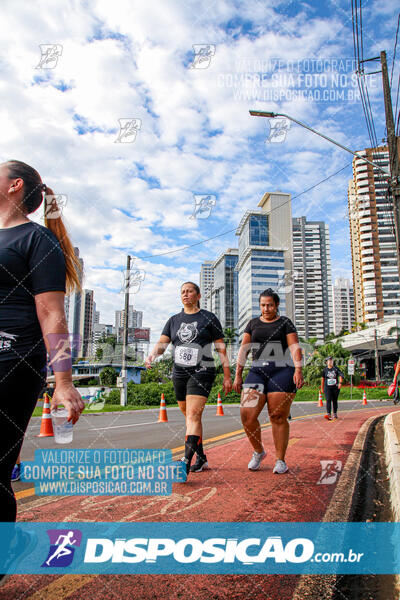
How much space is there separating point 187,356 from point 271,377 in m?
0.87

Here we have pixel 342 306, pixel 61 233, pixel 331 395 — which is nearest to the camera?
pixel 61 233

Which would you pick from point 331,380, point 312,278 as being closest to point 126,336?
point 331,380

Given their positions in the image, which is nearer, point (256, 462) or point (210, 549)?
point (210, 549)

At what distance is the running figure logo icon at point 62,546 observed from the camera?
203cm

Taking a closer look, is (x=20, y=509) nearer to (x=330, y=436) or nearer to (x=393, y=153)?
(x=330, y=436)

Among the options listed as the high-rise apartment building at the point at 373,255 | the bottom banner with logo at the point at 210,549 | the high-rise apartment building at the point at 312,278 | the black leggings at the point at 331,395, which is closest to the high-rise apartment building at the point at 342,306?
the high-rise apartment building at the point at 312,278

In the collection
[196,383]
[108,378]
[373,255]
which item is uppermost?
[373,255]

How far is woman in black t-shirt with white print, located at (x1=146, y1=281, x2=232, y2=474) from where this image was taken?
12.8ft

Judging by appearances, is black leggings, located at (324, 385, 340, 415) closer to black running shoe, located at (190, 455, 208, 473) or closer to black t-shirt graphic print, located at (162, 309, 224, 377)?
black t-shirt graphic print, located at (162, 309, 224, 377)

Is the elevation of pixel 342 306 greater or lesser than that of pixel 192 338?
greater

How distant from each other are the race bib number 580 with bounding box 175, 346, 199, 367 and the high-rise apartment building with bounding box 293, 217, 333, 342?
167 metres

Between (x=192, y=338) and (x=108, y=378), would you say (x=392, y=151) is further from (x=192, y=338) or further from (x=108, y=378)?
(x=108, y=378)

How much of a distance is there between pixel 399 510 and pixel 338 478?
112 cm

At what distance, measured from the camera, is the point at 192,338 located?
13.6 ft
